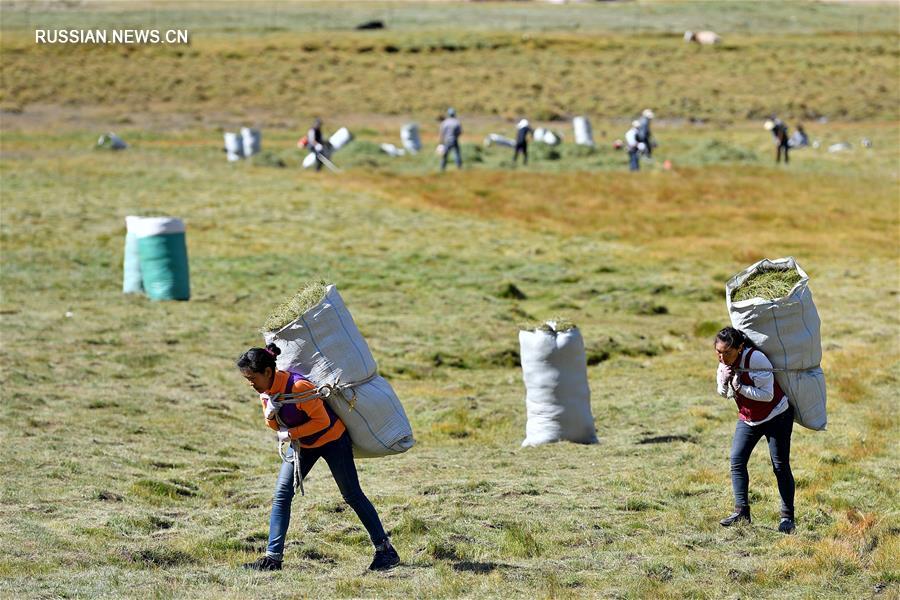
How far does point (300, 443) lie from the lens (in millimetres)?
8141

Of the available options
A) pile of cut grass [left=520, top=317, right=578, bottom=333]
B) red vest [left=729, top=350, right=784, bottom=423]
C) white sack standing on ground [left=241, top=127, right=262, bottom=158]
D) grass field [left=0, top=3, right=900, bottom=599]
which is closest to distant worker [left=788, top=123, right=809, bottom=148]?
grass field [left=0, top=3, right=900, bottom=599]

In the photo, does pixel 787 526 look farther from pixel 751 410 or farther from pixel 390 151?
pixel 390 151

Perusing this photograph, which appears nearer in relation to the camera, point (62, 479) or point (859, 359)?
point (62, 479)

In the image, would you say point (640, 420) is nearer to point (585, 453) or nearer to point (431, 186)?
point (585, 453)

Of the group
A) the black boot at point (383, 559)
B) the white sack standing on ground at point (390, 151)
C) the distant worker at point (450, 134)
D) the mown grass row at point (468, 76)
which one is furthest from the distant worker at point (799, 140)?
the black boot at point (383, 559)

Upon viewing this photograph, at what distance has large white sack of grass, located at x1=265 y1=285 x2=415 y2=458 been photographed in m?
8.23

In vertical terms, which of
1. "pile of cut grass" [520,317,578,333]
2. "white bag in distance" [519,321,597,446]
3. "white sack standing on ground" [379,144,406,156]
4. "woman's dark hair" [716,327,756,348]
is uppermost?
"woman's dark hair" [716,327,756,348]

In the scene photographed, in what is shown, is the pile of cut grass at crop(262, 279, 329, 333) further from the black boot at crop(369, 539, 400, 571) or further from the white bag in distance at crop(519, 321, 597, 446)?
the white bag in distance at crop(519, 321, 597, 446)

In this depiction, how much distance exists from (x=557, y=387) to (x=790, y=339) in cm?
404

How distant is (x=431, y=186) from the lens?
35250 mm

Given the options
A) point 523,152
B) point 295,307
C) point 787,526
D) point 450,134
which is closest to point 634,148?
point 523,152

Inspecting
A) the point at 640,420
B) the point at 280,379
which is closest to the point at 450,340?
the point at 640,420

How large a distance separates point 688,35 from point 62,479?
87.7m

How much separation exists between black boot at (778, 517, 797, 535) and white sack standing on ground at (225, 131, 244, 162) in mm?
34385
